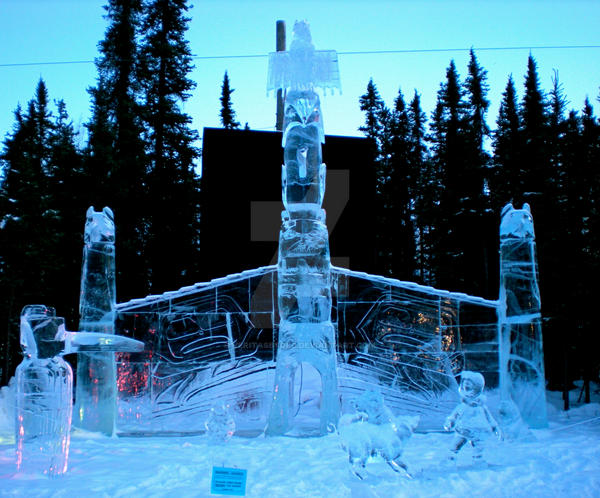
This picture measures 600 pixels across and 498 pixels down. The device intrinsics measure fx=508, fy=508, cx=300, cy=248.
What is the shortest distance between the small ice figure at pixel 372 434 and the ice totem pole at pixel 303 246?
6.08ft

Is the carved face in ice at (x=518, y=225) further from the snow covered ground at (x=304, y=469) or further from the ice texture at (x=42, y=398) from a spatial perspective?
the ice texture at (x=42, y=398)

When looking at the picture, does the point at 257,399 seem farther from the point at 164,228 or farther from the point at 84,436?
the point at 164,228

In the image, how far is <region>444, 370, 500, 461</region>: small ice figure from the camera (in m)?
4.17

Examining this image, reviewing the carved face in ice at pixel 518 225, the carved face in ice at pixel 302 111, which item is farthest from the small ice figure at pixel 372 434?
the carved face in ice at pixel 518 225

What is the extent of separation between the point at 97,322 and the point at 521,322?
525 centimetres

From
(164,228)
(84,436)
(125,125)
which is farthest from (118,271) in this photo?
(84,436)

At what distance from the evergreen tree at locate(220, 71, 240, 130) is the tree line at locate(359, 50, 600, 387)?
5542mm

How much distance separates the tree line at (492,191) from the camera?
902cm

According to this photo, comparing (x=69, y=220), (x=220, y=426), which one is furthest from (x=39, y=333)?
(x=69, y=220)

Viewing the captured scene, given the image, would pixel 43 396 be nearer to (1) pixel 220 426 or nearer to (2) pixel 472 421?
(1) pixel 220 426

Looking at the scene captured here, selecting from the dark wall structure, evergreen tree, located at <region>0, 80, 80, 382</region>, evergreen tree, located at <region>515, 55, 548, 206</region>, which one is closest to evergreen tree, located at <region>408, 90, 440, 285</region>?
evergreen tree, located at <region>515, 55, 548, 206</region>

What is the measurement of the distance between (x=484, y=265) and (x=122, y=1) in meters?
12.8

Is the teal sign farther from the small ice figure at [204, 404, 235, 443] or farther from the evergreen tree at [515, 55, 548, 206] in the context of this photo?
the evergreen tree at [515, 55, 548, 206]

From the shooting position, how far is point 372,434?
12.2 feet
